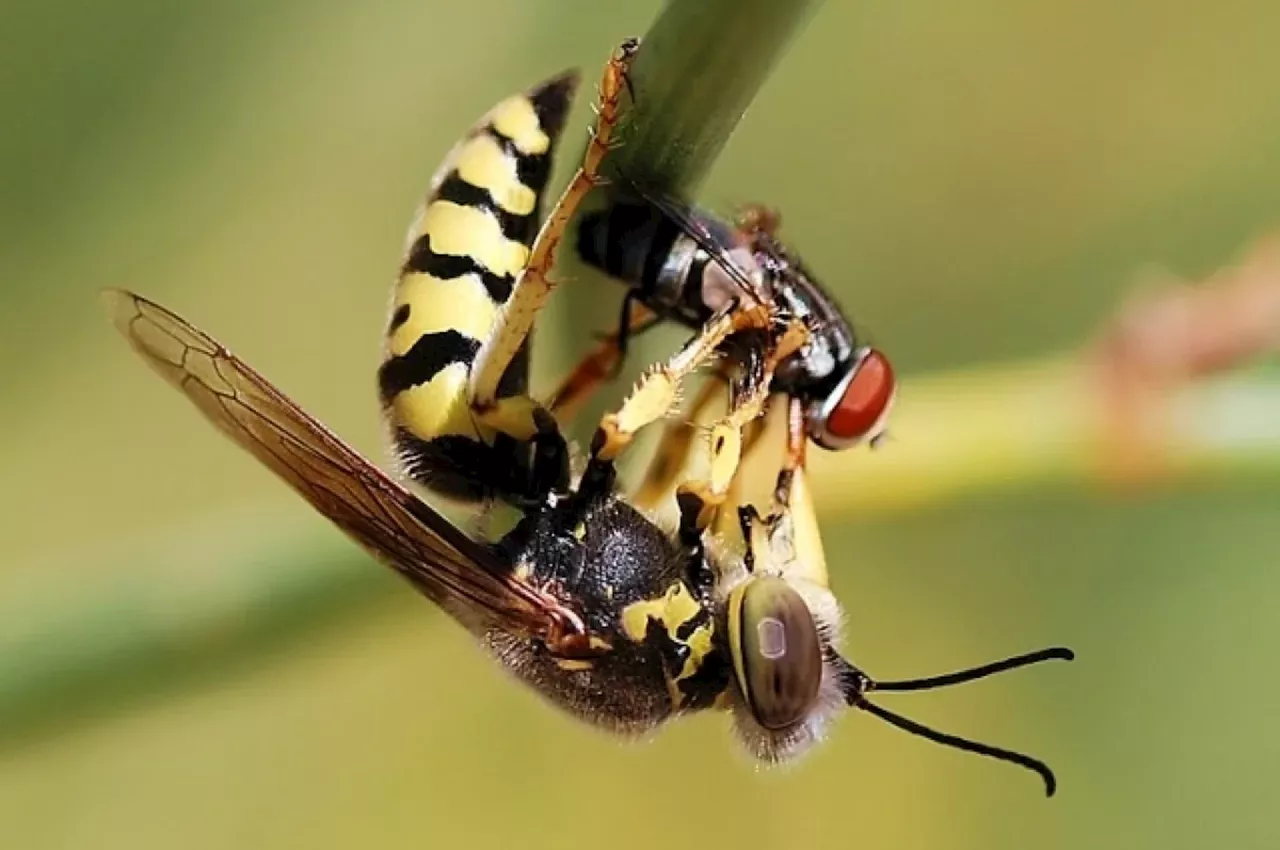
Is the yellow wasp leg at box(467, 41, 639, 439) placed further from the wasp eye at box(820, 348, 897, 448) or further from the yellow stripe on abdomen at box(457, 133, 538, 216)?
the wasp eye at box(820, 348, 897, 448)

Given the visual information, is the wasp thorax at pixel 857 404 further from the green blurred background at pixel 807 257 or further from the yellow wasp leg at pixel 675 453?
the green blurred background at pixel 807 257

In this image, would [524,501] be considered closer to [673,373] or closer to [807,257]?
[673,373]

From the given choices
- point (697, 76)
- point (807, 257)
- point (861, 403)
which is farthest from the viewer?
point (807, 257)

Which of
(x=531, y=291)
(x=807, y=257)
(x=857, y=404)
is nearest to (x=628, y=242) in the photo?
(x=531, y=291)

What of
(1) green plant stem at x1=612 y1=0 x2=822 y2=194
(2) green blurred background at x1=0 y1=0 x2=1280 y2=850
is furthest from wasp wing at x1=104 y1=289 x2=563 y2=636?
(2) green blurred background at x1=0 y1=0 x2=1280 y2=850

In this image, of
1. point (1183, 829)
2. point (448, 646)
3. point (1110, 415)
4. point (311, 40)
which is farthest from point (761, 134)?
point (1110, 415)

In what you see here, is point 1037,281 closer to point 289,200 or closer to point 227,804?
point 289,200
